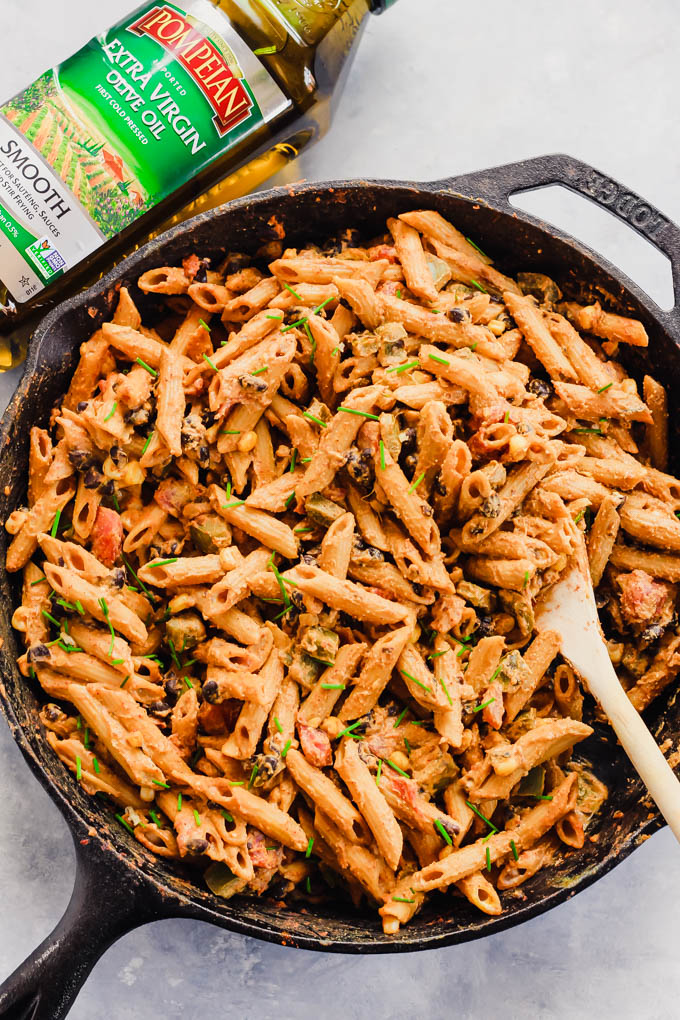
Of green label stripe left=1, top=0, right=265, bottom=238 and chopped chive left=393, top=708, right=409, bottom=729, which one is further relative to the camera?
green label stripe left=1, top=0, right=265, bottom=238

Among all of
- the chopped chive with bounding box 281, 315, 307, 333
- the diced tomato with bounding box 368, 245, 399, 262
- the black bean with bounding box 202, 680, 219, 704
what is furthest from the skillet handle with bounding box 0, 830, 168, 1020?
the diced tomato with bounding box 368, 245, 399, 262

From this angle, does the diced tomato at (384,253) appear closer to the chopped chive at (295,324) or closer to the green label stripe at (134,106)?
the chopped chive at (295,324)

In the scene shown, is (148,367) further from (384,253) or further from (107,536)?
(384,253)

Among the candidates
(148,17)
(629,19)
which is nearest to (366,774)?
(148,17)

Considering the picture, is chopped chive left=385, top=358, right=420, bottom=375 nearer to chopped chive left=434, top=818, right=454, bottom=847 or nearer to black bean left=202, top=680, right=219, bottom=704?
black bean left=202, top=680, right=219, bottom=704

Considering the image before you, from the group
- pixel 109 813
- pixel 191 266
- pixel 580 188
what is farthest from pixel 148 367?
pixel 580 188

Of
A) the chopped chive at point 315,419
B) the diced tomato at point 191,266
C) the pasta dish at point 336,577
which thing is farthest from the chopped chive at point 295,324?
the diced tomato at point 191,266
